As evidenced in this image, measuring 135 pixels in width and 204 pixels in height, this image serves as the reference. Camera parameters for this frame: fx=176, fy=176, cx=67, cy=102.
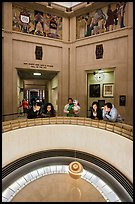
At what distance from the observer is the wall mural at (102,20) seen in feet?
28.8

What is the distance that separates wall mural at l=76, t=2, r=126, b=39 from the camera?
878cm

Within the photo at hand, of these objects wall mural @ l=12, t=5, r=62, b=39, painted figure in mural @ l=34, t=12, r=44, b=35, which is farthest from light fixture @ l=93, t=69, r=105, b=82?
painted figure in mural @ l=34, t=12, r=44, b=35

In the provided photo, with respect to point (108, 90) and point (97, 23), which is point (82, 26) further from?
point (108, 90)

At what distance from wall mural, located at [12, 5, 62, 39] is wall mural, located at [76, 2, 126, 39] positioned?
50.6 inches

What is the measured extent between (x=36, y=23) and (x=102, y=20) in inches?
143

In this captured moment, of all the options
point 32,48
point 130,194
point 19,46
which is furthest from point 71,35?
point 130,194

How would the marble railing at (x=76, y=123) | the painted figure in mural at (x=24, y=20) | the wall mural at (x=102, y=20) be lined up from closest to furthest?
the marble railing at (x=76, y=123)
the wall mural at (x=102, y=20)
the painted figure in mural at (x=24, y=20)

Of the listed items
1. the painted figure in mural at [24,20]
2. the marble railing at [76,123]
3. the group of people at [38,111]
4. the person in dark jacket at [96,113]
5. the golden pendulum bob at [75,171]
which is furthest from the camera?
the painted figure in mural at [24,20]

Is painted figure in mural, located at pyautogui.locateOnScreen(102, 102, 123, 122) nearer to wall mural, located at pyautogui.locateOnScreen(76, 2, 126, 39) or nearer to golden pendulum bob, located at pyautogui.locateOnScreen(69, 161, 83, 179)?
golden pendulum bob, located at pyautogui.locateOnScreen(69, 161, 83, 179)

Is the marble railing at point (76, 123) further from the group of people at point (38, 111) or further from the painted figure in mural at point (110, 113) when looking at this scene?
the group of people at point (38, 111)

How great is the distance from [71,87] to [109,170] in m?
7.01

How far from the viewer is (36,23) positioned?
9.81m

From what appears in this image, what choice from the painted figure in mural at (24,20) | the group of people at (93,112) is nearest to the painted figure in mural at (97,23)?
the painted figure in mural at (24,20)

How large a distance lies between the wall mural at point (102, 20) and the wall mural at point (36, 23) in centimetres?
129
